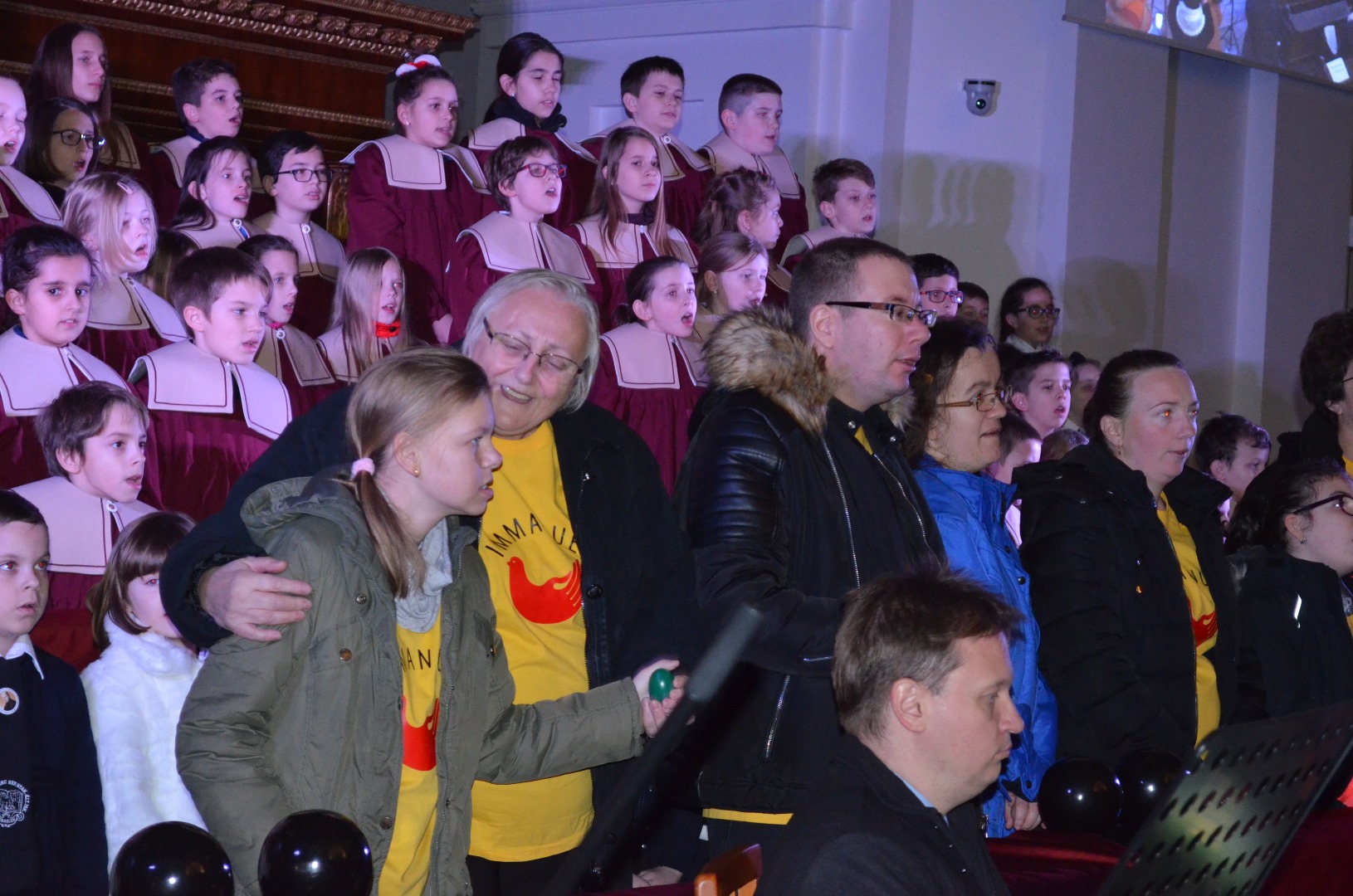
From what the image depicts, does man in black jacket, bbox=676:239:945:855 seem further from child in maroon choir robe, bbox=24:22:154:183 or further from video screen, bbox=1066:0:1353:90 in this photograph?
video screen, bbox=1066:0:1353:90

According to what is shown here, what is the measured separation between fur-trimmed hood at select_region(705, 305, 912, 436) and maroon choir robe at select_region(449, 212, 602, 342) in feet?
12.7

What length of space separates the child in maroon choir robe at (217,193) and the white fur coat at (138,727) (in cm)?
310

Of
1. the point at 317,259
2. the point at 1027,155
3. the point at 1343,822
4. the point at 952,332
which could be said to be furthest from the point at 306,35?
the point at 1343,822

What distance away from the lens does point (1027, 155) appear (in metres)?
9.66

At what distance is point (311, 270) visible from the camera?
6.89 metres

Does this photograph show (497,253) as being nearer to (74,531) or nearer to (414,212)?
(414,212)

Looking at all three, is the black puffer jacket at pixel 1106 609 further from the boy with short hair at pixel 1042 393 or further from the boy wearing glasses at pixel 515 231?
the boy wearing glasses at pixel 515 231

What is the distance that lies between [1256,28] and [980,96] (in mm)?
2479

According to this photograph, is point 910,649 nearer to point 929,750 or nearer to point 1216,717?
point 929,750

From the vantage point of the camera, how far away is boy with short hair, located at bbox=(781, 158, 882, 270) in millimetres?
8094

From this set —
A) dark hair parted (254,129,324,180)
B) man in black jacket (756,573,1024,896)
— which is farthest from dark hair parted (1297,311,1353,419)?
dark hair parted (254,129,324,180)

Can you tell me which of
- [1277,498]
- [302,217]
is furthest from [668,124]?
[1277,498]

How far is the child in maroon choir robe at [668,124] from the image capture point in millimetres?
8211

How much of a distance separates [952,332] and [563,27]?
797 cm
